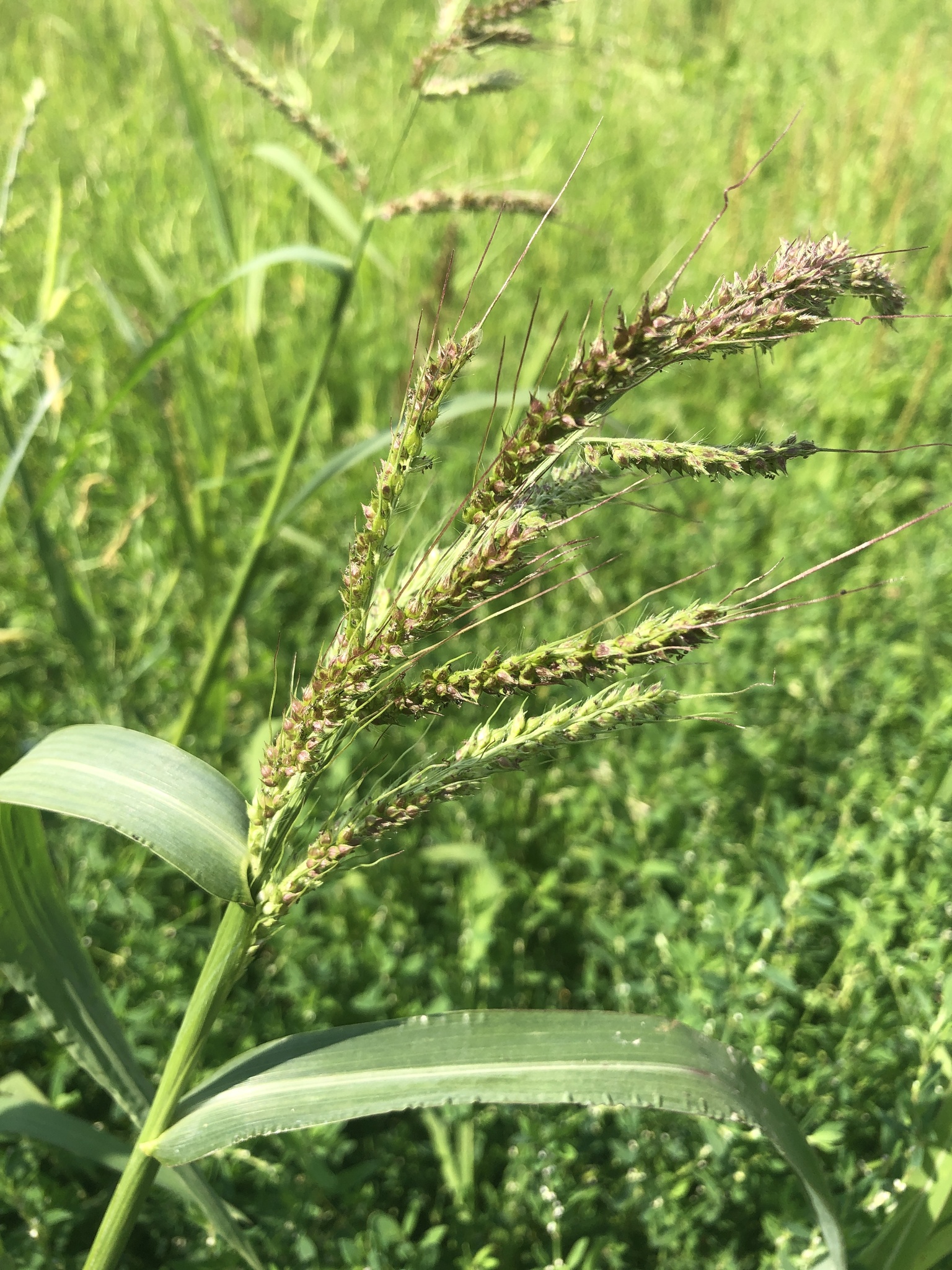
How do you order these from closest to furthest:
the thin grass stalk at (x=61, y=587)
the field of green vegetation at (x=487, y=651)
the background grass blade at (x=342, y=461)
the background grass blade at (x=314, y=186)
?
the field of green vegetation at (x=487, y=651)
the thin grass stalk at (x=61, y=587)
the background grass blade at (x=342, y=461)
the background grass blade at (x=314, y=186)

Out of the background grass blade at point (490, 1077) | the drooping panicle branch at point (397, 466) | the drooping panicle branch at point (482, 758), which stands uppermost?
the drooping panicle branch at point (397, 466)

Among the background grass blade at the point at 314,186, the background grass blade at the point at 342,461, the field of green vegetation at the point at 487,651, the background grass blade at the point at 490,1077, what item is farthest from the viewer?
the background grass blade at the point at 314,186

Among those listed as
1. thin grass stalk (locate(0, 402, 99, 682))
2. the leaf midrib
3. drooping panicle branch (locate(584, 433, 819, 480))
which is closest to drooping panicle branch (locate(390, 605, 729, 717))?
drooping panicle branch (locate(584, 433, 819, 480))

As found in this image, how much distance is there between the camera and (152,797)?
0.80 metres

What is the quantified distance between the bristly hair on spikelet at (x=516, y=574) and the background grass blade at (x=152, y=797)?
0.05 metres

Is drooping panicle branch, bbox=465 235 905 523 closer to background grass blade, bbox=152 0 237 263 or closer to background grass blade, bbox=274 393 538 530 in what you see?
background grass blade, bbox=274 393 538 530

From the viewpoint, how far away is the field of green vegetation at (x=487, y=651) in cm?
132

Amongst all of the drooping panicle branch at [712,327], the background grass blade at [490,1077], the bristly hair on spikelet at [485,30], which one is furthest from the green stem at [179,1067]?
the bristly hair on spikelet at [485,30]

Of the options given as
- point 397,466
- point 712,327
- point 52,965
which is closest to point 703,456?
point 712,327

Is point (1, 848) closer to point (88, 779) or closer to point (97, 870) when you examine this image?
point (88, 779)

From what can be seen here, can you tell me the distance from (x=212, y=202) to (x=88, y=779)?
161cm

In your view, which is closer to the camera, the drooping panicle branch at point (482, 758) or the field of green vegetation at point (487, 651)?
the drooping panicle branch at point (482, 758)

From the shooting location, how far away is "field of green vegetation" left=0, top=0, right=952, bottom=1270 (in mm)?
1317

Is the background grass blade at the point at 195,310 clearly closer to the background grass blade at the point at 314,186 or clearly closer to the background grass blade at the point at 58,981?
the background grass blade at the point at 314,186
